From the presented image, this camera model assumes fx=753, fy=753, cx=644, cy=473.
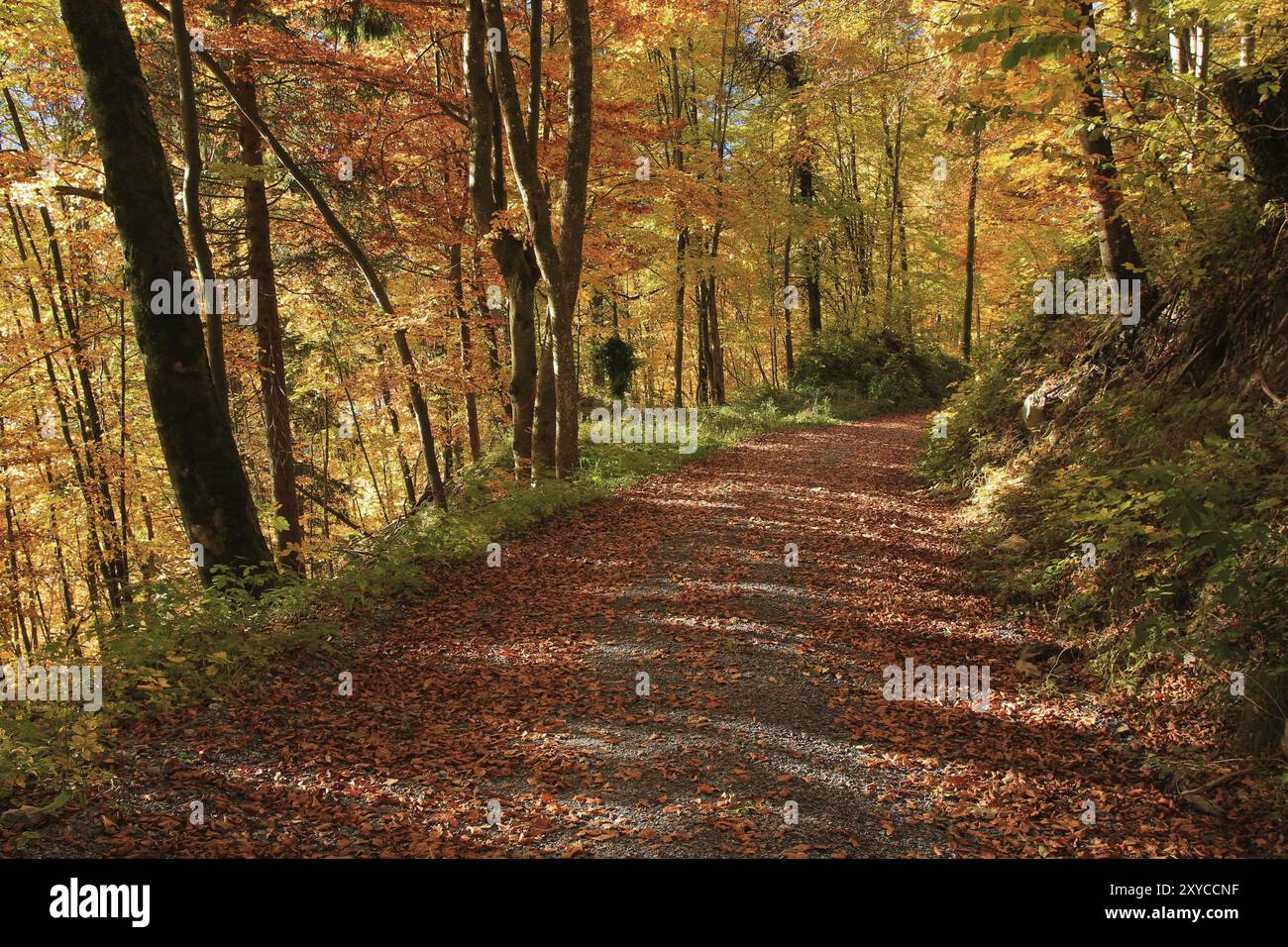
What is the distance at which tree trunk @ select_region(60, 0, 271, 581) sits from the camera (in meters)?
6.12

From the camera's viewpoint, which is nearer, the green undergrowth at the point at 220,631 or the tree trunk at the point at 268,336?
the green undergrowth at the point at 220,631

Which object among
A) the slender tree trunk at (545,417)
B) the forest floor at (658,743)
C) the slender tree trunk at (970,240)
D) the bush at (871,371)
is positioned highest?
the slender tree trunk at (970,240)

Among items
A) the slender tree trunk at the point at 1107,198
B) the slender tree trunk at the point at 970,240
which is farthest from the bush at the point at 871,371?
the slender tree trunk at the point at 1107,198

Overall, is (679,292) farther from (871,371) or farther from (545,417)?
(545,417)

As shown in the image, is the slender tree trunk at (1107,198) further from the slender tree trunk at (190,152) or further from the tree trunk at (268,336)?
the tree trunk at (268,336)

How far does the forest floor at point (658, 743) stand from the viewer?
389 centimetres

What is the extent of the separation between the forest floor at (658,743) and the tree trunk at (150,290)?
1.56m

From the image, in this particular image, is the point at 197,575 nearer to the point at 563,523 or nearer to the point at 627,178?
the point at 563,523

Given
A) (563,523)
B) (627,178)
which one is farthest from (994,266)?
(563,523)

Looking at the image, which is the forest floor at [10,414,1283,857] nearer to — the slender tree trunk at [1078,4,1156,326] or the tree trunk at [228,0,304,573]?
the slender tree trunk at [1078,4,1156,326]

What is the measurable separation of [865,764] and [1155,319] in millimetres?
6781

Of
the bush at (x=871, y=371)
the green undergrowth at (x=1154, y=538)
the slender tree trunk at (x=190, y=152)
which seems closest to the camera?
the green undergrowth at (x=1154, y=538)

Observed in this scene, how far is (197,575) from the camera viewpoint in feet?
22.9

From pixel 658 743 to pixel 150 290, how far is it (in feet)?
18.0
